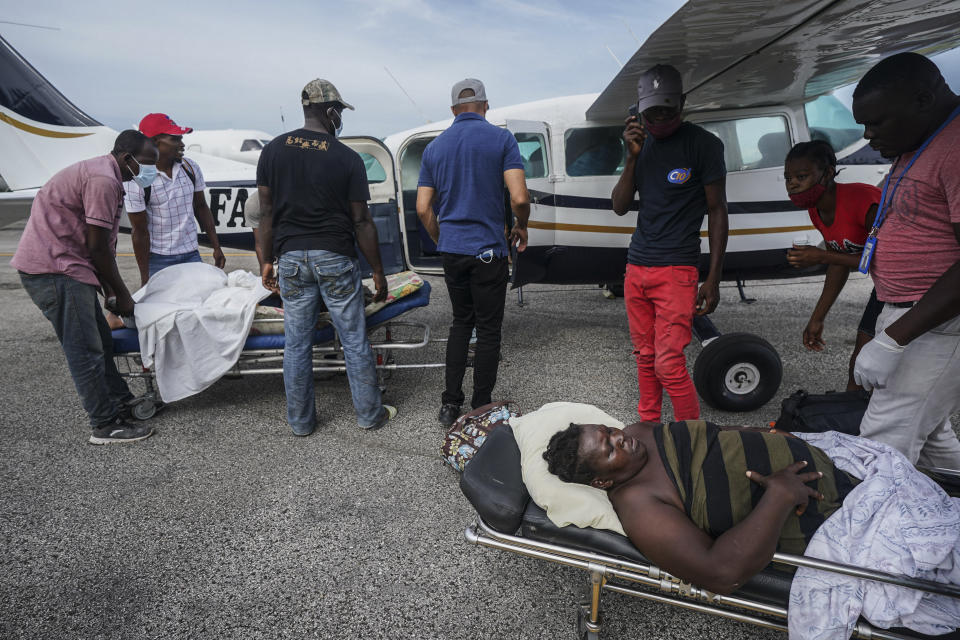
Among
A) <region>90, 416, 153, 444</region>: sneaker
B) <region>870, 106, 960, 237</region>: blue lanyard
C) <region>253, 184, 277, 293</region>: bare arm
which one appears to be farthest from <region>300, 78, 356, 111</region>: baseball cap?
<region>870, 106, 960, 237</region>: blue lanyard

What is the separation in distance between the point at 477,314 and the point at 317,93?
5.58ft

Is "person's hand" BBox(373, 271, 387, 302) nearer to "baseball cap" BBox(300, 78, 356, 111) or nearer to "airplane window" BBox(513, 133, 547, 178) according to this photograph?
"baseball cap" BBox(300, 78, 356, 111)

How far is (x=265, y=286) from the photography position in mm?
3623

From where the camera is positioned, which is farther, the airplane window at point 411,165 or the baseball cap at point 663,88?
the airplane window at point 411,165

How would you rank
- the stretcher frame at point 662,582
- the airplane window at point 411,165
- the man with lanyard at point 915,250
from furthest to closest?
the airplane window at point 411,165 → the man with lanyard at point 915,250 → the stretcher frame at point 662,582

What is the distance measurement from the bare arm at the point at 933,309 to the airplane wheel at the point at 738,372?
1.76 m

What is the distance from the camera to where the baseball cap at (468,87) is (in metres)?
3.20

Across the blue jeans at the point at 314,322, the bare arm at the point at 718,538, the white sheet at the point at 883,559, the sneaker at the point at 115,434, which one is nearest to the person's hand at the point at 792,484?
the bare arm at the point at 718,538

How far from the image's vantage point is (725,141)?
184 inches

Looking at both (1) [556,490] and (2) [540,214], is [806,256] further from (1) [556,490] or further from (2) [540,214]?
(2) [540,214]

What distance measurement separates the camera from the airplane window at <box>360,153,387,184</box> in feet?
20.4

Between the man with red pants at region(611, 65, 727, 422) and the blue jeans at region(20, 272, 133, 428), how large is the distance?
3.49m

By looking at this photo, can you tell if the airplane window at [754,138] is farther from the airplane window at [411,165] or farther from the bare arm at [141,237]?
the bare arm at [141,237]

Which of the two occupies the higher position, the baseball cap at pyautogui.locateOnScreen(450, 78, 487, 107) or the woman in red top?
the baseball cap at pyautogui.locateOnScreen(450, 78, 487, 107)
